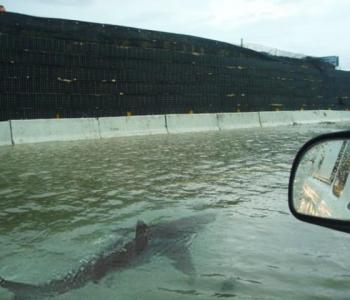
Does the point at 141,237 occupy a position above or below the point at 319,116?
above

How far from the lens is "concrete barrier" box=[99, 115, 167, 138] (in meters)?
21.9

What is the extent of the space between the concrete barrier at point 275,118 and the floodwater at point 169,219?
19.9 metres

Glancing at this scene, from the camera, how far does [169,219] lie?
6.78m

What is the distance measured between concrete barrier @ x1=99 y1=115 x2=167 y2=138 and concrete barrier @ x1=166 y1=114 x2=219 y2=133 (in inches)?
22.8

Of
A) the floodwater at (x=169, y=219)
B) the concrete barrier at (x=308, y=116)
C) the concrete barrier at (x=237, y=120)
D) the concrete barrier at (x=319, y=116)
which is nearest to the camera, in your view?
the floodwater at (x=169, y=219)

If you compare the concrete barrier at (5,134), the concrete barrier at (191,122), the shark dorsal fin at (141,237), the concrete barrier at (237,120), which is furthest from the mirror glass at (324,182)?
the concrete barrier at (237,120)

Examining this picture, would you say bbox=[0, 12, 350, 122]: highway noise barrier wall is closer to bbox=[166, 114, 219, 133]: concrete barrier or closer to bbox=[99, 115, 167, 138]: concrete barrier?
bbox=[99, 115, 167, 138]: concrete barrier

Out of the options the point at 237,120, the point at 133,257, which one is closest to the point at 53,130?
the point at 237,120

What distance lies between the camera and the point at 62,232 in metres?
6.19

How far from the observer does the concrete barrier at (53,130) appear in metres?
18.6

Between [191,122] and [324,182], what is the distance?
76.2 ft

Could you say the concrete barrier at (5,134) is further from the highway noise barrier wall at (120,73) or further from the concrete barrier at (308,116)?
the concrete barrier at (308,116)

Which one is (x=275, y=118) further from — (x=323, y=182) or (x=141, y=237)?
(x=323, y=182)

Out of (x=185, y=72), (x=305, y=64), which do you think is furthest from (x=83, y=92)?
(x=305, y=64)
